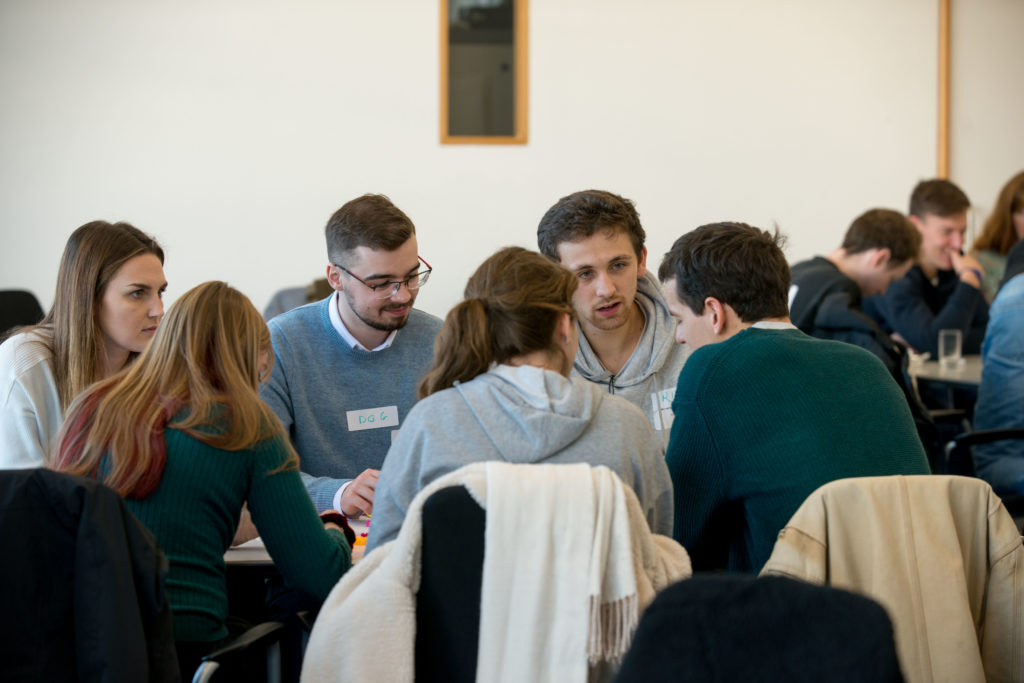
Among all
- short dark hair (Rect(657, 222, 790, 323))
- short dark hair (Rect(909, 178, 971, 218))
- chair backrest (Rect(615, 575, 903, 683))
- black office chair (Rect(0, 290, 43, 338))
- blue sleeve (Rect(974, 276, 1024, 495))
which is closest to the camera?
chair backrest (Rect(615, 575, 903, 683))

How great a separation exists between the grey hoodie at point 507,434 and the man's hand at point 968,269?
3694 mm

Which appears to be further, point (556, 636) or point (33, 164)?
point (33, 164)

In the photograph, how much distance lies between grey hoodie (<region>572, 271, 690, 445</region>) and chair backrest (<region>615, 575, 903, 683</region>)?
1398 millimetres

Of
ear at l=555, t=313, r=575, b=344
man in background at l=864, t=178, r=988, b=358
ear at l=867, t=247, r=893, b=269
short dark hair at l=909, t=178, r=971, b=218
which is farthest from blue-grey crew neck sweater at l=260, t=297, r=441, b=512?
short dark hair at l=909, t=178, r=971, b=218

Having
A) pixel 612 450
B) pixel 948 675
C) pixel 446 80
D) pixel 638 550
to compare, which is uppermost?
pixel 446 80

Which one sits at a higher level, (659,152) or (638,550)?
(659,152)

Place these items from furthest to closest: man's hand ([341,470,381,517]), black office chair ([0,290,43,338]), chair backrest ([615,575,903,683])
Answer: black office chair ([0,290,43,338]) < man's hand ([341,470,381,517]) < chair backrest ([615,575,903,683])

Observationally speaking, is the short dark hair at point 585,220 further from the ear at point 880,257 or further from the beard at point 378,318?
the ear at point 880,257

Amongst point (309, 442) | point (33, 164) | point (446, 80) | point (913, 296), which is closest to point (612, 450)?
point (309, 442)

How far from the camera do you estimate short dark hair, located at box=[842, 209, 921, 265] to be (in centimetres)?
412

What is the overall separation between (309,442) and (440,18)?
3.61 metres

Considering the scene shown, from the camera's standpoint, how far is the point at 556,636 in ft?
4.88

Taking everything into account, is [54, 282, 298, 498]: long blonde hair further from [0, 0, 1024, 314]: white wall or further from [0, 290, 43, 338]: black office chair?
[0, 0, 1024, 314]: white wall

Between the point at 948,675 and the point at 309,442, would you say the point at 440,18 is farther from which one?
the point at 948,675
